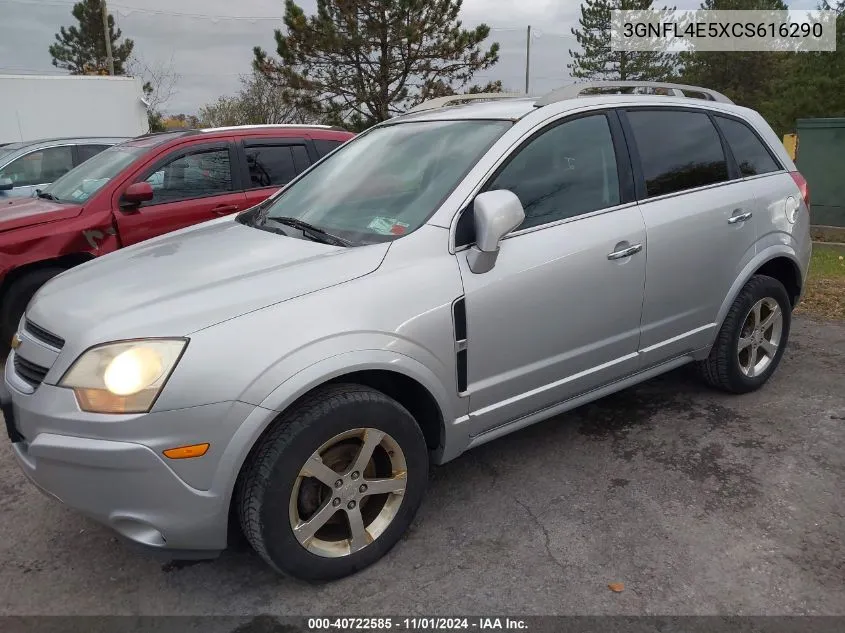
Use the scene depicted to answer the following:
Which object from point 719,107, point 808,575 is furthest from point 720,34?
point 808,575

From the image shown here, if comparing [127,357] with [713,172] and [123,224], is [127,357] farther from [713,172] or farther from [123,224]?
[123,224]

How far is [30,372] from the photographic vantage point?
7.96ft

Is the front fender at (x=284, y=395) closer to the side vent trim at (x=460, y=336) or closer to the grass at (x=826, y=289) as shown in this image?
the side vent trim at (x=460, y=336)

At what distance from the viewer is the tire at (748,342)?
3.83 meters

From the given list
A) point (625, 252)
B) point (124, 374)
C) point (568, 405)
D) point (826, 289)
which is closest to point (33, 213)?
point (124, 374)

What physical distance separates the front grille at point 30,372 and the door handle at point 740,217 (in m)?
3.35

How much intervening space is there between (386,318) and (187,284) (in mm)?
755

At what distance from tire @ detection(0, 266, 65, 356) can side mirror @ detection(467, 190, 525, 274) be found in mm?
3750

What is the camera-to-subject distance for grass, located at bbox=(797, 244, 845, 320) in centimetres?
584

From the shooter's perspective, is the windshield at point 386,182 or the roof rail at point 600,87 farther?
the roof rail at point 600,87

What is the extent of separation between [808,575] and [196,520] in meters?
2.22

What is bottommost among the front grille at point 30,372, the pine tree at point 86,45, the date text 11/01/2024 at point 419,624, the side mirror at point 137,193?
the date text 11/01/2024 at point 419,624

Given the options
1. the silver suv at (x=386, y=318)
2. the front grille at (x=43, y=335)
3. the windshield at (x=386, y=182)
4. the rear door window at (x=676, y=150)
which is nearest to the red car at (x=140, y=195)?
the silver suv at (x=386, y=318)

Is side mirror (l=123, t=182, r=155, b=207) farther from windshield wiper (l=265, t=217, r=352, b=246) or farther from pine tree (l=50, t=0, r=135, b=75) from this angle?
pine tree (l=50, t=0, r=135, b=75)
